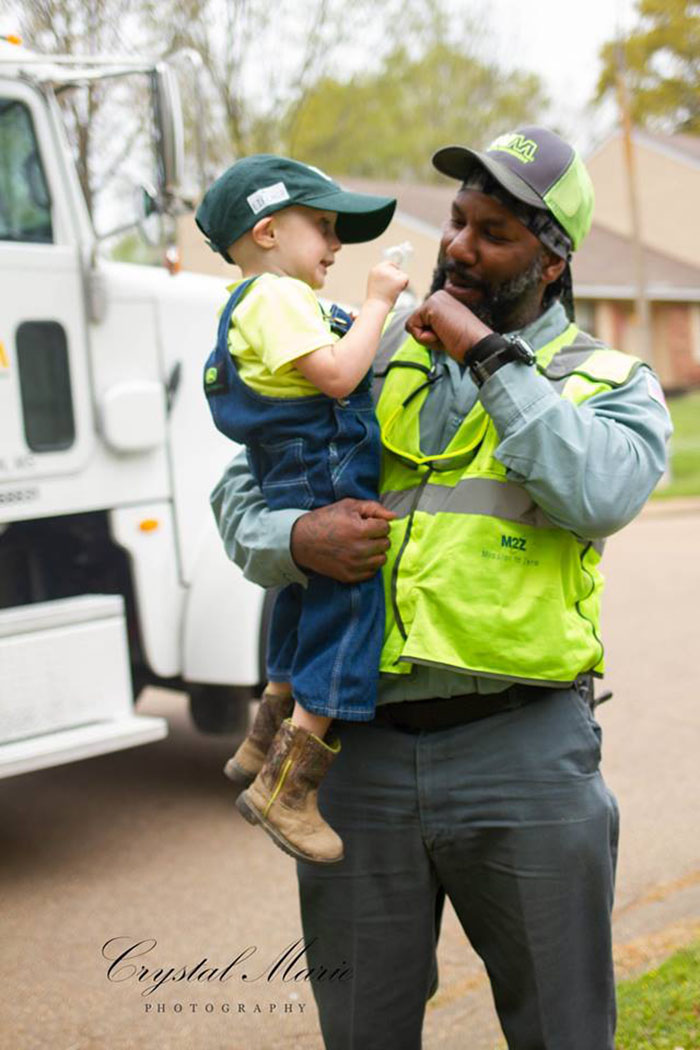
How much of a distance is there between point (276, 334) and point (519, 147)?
1.79 ft

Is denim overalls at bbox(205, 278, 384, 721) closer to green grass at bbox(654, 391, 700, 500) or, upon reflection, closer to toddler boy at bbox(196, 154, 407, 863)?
toddler boy at bbox(196, 154, 407, 863)

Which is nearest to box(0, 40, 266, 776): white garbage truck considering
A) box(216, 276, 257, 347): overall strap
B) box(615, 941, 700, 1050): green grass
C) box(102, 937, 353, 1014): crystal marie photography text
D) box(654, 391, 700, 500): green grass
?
box(102, 937, 353, 1014): crystal marie photography text

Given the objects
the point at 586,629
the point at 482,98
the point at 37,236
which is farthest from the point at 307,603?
the point at 482,98

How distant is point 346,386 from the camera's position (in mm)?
2338

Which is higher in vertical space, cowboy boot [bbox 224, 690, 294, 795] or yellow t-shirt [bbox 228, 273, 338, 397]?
yellow t-shirt [bbox 228, 273, 338, 397]

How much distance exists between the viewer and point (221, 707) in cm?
571

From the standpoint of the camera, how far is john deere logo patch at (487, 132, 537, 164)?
7.60 feet

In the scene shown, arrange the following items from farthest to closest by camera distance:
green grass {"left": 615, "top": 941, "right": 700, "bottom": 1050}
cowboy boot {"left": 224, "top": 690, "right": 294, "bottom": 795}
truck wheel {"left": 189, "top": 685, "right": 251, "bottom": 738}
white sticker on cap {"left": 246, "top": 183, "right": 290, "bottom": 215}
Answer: truck wheel {"left": 189, "top": 685, "right": 251, "bottom": 738}, green grass {"left": 615, "top": 941, "right": 700, "bottom": 1050}, cowboy boot {"left": 224, "top": 690, "right": 294, "bottom": 795}, white sticker on cap {"left": 246, "top": 183, "right": 290, "bottom": 215}

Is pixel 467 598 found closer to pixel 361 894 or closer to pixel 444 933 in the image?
pixel 361 894

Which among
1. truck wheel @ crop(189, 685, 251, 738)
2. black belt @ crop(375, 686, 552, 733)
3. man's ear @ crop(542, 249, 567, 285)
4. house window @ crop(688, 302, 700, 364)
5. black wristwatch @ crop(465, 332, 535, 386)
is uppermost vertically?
house window @ crop(688, 302, 700, 364)

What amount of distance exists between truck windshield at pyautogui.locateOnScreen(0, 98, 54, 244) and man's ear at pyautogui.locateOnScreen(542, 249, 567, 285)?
3.31 meters

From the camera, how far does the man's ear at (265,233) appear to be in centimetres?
257

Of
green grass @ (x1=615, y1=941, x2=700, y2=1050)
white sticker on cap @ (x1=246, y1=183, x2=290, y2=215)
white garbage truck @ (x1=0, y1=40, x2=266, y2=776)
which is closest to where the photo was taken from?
white sticker on cap @ (x1=246, y1=183, x2=290, y2=215)

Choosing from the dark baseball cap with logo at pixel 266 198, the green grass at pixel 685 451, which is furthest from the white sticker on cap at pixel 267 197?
the green grass at pixel 685 451
